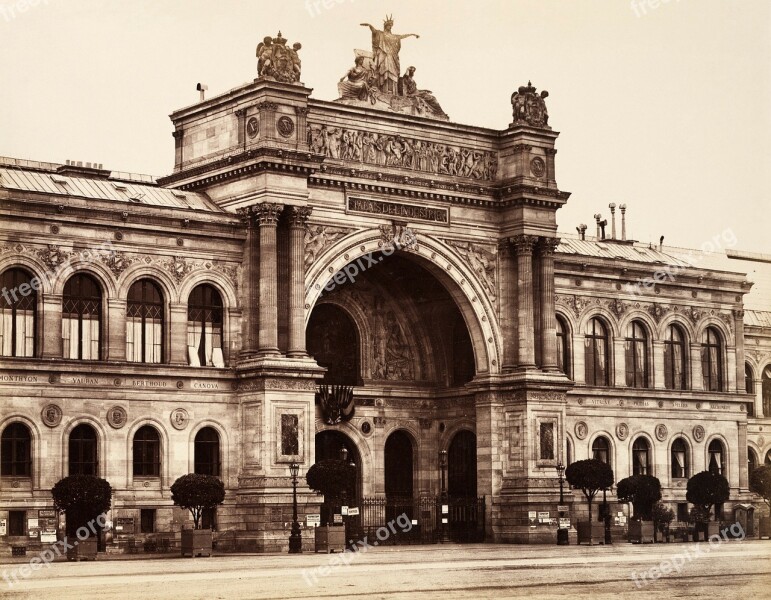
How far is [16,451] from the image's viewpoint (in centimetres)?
5834

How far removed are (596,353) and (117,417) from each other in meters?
26.3

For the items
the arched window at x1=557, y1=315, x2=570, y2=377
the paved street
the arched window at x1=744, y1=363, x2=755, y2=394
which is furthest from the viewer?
the arched window at x1=744, y1=363, x2=755, y2=394

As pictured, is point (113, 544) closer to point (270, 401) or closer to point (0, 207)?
point (270, 401)

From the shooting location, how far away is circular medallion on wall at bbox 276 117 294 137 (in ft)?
208

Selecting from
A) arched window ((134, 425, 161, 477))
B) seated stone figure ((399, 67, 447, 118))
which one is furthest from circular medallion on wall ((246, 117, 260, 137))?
arched window ((134, 425, 161, 477))

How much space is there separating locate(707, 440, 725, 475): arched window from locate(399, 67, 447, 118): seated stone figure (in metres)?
23.7

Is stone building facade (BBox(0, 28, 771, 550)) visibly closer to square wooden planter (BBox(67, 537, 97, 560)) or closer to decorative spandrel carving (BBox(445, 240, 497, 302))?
decorative spandrel carving (BBox(445, 240, 497, 302))

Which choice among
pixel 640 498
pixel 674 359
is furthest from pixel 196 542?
pixel 674 359

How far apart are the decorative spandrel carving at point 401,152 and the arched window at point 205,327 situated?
7.18m

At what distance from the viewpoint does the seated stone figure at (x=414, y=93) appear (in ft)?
227

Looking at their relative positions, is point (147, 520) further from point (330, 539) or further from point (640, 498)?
point (640, 498)

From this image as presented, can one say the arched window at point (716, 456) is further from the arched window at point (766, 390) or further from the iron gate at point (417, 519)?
the iron gate at point (417, 519)
